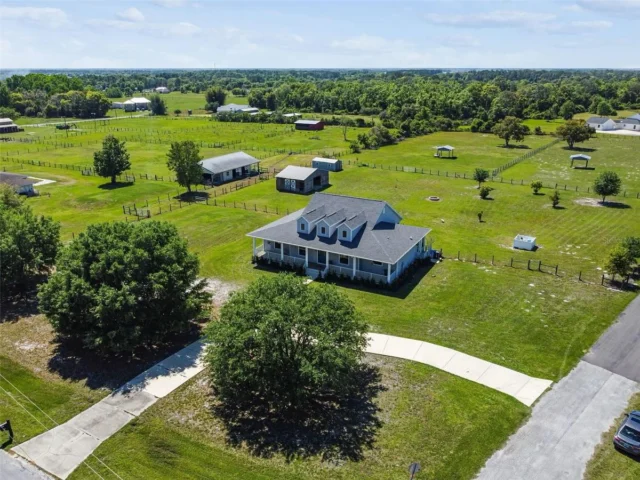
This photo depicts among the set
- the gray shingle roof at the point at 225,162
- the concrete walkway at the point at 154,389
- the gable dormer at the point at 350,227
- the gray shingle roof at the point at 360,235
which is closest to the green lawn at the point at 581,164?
the gray shingle roof at the point at 225,162

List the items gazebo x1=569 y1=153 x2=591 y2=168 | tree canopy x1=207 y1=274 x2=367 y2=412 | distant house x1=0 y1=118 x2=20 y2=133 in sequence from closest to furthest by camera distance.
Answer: tree canopy x1=207 y1=274 x2=367 y2=412 < gazebo x1=569 y1=153 x2=591 y2=168 < distant house x1=0 y1=118 x2=20 y2=133

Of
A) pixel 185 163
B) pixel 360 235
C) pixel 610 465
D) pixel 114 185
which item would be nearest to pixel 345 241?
pixel 360 235

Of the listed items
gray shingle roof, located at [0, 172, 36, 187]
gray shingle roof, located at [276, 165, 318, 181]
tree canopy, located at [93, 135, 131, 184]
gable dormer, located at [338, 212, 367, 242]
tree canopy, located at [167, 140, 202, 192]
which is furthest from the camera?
tree canopy, located at [93, 135, 131, 184]

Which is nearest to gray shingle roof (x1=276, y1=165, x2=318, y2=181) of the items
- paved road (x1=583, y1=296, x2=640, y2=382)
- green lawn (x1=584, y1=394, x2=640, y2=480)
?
paved road (x1=583, y1=296, x2=640, y2=382)

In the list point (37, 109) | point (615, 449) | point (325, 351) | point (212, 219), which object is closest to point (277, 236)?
point (212, 219)

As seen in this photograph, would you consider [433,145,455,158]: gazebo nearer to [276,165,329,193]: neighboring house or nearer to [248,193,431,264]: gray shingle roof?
[276,165,329,193]: neighboring house

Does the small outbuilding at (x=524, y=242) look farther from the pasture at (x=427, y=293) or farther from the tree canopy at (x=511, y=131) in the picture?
the tree canopy at (x=511, y=131)
